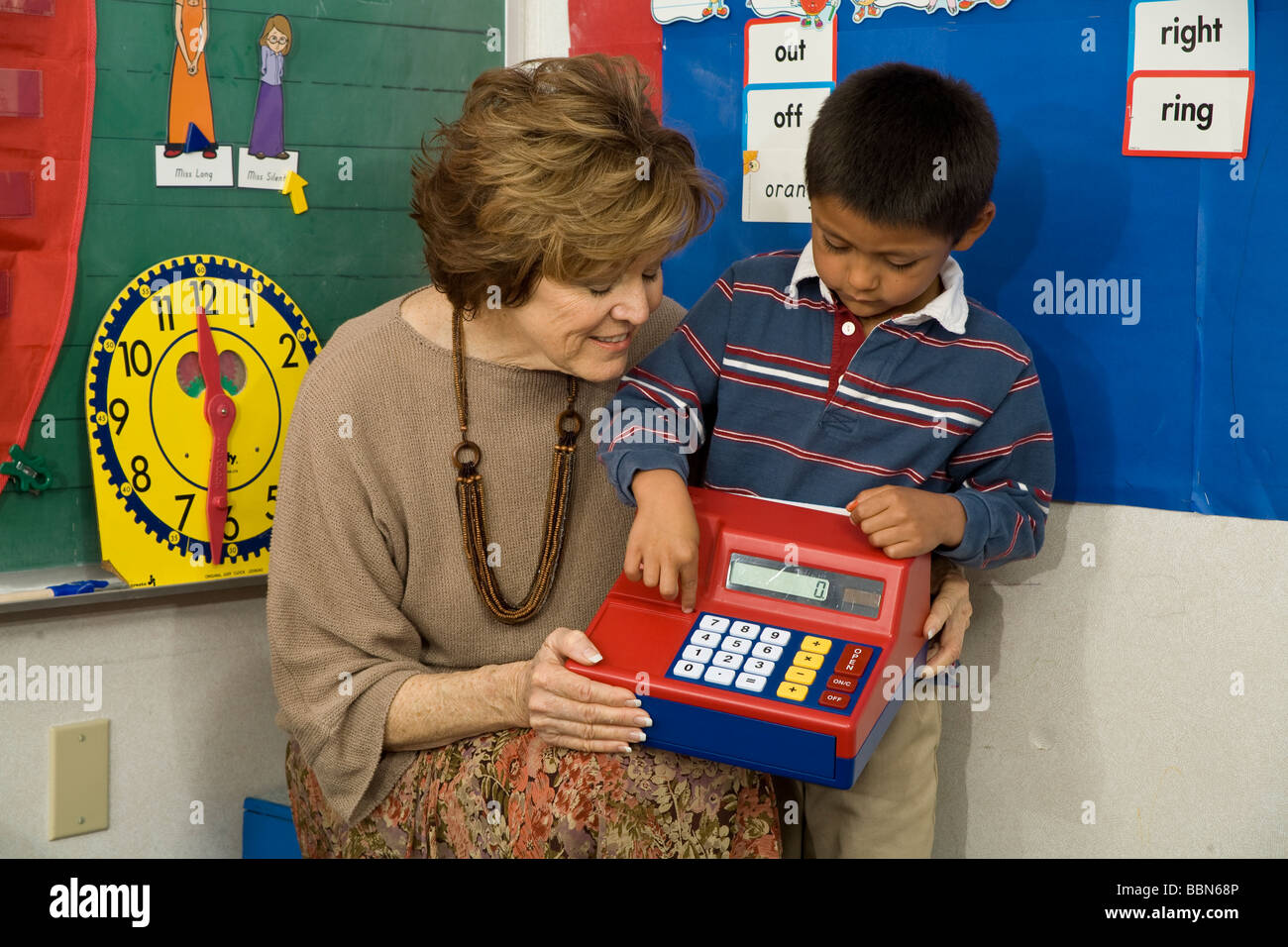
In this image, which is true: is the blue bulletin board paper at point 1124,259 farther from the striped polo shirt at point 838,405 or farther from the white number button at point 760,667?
the white number button at point 760,667

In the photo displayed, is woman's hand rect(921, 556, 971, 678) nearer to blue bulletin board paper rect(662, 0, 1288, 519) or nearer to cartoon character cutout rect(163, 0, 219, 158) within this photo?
blue bulletin board paper rect(662, 0, 1288, 519)

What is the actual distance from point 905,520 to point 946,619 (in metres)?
0.16

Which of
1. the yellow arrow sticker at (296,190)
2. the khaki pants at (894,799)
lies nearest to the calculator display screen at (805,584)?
the khaki pants at (894,799)

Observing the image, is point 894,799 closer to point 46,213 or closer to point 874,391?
point 874,391

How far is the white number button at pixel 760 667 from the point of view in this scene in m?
1.03

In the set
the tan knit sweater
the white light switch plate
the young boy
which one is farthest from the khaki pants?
the white light switch plate

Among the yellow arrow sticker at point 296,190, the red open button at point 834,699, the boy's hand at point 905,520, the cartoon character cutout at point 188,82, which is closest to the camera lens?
the red open button at point 834,699

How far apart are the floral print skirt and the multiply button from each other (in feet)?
0.52

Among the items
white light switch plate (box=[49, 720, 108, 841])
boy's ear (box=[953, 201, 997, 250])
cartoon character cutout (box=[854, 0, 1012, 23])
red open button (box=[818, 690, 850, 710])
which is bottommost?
white light switch plate (box=[49, 720, 108, 841])

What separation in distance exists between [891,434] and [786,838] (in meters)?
0.44

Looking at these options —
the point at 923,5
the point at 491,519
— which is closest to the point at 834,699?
the point at 491,519

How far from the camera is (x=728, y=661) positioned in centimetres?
104

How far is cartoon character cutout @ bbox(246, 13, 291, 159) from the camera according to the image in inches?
58.7

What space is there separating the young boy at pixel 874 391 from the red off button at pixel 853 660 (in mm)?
92
